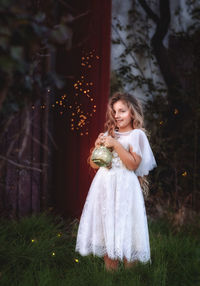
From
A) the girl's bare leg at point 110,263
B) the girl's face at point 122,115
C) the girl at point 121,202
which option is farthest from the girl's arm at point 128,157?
the girl's bare leg at point 110,263

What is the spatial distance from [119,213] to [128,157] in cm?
43

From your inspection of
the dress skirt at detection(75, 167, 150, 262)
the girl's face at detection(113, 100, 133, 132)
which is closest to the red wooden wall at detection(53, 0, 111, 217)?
the girl's face at detection(113, 100, 133, 132)

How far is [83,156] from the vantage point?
3.77 meters

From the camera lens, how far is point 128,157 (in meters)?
2.63

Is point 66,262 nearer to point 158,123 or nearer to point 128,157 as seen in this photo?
point 128,157

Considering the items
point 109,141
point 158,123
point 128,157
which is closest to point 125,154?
point 128,157

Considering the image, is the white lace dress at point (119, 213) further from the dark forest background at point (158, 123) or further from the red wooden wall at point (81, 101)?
the dark forest background at point (158, 123)

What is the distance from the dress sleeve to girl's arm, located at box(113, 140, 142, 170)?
38 mm

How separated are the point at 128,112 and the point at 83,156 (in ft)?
3.69

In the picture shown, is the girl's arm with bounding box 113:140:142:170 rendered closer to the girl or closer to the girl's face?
the girl

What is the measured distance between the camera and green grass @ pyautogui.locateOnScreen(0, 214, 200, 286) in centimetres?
254

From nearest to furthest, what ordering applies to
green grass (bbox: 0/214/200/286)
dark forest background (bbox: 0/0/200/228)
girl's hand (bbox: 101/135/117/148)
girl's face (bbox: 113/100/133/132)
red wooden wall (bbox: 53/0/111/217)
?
green grass (bbox: 0/214/200/286) < girl's hand (bbox: 101/135/117/148) < girl's face (bbox: 113/100/133/132) < red wooden wall (bbox: 53/0/111/217) < dark forest background (bbox: 0/0/200/228)

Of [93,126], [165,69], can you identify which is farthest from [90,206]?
[165,69]

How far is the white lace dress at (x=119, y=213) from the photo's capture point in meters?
2.62
